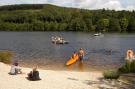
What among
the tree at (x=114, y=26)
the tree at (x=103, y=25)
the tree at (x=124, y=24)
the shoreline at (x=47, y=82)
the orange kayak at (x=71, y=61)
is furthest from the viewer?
the tree at (x=124, y=24)

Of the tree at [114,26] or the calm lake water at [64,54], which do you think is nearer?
the calm lake water at [64,54]

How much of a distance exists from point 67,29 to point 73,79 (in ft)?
469

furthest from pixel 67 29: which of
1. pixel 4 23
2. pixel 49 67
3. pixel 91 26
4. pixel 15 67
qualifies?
pixel 15 67

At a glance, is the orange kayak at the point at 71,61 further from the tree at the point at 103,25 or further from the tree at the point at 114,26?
the tree at the point at 103,25

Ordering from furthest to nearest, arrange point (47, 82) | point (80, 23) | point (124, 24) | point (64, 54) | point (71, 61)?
point (80, 23)
point (124, 24)
point (64, 54)
point (71, 61)
point (47, 82)

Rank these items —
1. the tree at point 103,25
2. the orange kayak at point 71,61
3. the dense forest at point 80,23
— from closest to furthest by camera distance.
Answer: the orange kayak at point 71,61 < the tree at point 103,25 < the dense forest at point 80,23

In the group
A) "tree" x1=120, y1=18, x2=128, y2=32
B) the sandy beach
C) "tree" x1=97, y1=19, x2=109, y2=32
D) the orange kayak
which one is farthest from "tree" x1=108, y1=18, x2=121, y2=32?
the sandy beach

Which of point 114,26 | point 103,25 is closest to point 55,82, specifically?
point 103,25

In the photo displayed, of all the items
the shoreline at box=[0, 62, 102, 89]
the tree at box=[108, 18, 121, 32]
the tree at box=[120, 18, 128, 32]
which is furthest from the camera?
the tree at box=[120, 18, 128, 32]

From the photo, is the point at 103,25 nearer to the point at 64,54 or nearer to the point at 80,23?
the point at 80,23

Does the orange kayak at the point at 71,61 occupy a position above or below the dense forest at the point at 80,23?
below

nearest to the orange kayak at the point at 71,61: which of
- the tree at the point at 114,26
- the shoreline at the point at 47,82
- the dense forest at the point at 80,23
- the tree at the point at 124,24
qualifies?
A: the shoreline at the point at 47,82

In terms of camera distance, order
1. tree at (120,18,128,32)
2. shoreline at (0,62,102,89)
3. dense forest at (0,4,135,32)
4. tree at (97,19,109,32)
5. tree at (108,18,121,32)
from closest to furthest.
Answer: shoreline at (0,62,102,89)
tree at (108,18,121,32)
tree at (97,19,109,32)
tree at (120,18,128,32)
dense forest at (0,4,135,32)

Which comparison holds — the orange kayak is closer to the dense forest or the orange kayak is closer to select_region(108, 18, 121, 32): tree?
the dense forest
